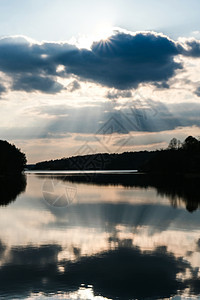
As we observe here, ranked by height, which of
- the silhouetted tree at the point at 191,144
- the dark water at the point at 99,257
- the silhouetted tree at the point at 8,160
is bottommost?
the dark water at the point at 99,257

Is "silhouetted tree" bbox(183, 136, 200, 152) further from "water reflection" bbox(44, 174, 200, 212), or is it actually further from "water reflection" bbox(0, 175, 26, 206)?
"water reflection" bbox(0, 175, 26, 206)

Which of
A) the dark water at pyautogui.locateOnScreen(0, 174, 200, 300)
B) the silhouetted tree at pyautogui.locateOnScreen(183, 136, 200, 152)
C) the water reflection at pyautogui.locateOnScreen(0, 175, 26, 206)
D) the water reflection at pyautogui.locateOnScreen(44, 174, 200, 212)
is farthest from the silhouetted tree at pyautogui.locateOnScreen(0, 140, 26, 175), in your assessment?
the dark water at pyautogui.locateOnScreen(0, 174, 200, 300)

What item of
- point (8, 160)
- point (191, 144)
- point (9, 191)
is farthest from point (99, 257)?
point (191, 144)

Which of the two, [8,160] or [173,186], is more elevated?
[8,160]

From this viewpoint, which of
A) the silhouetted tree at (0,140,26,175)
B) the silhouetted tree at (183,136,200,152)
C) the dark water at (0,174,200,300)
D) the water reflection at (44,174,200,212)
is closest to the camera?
the dark water at (0,174,200,300)

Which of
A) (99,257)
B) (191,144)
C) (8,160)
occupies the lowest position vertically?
(99,257)

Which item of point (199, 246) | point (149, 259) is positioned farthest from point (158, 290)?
point (199, 246)

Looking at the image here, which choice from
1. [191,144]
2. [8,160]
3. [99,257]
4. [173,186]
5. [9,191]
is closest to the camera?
[99,257]

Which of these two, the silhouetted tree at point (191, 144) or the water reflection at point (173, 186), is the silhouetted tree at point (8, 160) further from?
→ the silhouetted tree at point (191, 144)

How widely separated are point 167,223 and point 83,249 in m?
10.3

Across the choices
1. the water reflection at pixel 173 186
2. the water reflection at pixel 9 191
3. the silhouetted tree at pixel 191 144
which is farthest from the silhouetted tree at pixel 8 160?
the silhouetted tree at pixel 191 144

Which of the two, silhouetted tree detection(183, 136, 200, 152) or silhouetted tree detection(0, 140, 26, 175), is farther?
silhouetted tree detection(183, 136, 200, 152)

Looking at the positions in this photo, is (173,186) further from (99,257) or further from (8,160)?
(8,160)

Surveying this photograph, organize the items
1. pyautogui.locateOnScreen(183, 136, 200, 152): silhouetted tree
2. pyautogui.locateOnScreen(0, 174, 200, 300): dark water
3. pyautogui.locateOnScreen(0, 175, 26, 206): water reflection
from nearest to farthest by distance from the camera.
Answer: pyautogui.locateOnScreen(0, 174, 200, 300): dark water, pyautogui.locateOnScreen(0, 175, 26, 206): water reflection, pyautogui.locateOnScreen(183, 136, 200, 152): silhouetted tree
